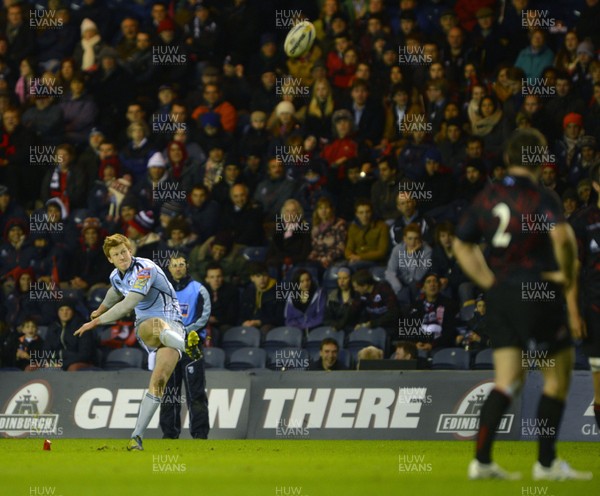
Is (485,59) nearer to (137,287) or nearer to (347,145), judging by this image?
(347,145)

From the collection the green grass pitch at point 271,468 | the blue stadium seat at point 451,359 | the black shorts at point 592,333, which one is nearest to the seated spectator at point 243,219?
the blue stadium seat at point 451,359

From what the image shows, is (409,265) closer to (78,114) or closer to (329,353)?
(329,353)

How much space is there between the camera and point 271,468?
11031 millimetres

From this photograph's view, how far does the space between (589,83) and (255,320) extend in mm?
6196

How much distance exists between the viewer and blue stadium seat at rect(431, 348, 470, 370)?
56.1 ft

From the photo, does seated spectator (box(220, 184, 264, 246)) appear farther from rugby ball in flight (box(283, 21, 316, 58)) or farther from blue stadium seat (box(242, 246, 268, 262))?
rugby ball in flight (box(283, 21, 316, 58))

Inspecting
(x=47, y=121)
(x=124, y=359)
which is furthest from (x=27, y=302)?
(x=47, y=121)

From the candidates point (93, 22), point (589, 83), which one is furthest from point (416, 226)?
point (93, 22)

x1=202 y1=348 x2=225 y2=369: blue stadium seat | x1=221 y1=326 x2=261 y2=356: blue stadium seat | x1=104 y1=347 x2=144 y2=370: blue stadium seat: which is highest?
x1=221 y1=326 x2=261 y2=356: blue stadium seat

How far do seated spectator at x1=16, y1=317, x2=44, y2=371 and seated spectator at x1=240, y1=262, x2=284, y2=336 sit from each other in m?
3.07

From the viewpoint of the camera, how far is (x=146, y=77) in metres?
23.4

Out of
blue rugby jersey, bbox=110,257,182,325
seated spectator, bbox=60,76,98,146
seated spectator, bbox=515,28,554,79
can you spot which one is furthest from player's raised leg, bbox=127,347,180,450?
seated spectator, bbox=60,76,98,146

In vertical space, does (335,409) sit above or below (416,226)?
below

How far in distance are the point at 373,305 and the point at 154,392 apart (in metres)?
4.94
